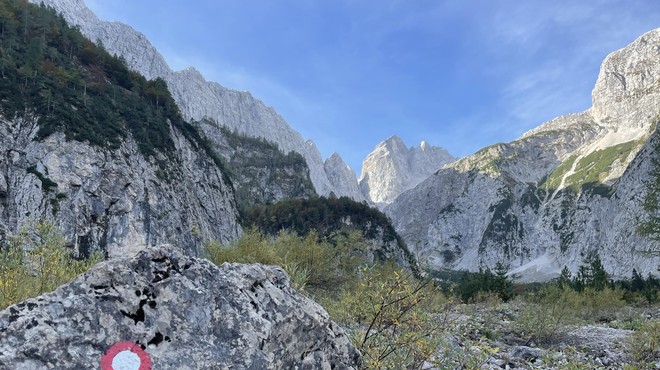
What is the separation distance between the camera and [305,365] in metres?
4.33

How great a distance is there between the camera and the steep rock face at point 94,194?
3447 centimetres

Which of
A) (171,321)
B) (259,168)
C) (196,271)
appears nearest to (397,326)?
(196,271)

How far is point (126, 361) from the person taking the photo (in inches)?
133

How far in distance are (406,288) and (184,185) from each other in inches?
2082

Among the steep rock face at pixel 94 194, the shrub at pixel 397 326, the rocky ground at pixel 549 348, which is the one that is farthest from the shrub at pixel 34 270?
the steep rock face at pixel 94 194

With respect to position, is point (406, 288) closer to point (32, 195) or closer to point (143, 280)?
point (143, 280)

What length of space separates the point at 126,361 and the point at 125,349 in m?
0.11

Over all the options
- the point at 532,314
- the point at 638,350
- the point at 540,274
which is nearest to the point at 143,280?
the point at 638,350

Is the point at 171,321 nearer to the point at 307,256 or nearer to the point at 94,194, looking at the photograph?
the point at 307,256

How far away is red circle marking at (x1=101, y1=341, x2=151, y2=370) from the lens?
10.8 feet

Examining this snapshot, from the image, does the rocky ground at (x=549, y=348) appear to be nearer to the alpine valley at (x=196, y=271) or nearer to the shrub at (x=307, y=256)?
the alpine valley at (x=196, y=271)

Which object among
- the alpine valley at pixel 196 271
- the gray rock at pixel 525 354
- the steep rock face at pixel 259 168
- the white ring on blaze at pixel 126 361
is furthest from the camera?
the steep rock face at pixel 259 168

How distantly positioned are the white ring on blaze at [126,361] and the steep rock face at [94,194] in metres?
32.0

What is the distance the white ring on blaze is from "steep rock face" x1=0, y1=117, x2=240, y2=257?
3202 centimetres
